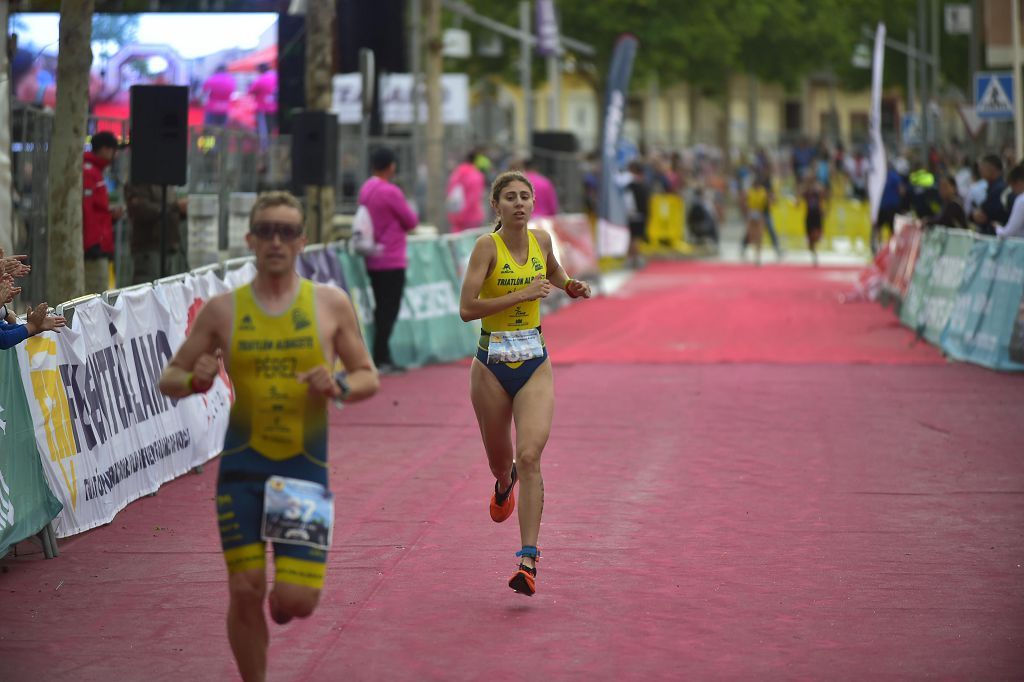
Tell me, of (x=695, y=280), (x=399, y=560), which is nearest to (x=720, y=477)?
(x=399, y=560)

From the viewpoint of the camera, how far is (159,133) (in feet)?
47.7

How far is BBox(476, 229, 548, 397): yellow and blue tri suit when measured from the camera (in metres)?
8.33

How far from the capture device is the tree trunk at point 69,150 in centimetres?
1275

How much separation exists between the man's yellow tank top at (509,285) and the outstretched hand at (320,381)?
8.38 feet

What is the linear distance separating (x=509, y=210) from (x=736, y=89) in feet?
345

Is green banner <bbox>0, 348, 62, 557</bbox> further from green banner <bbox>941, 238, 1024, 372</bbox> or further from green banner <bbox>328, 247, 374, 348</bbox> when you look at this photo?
green banner <bbox>941, 238, 1024, 372</bbox>

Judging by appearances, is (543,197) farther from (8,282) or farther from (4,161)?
(8,282)

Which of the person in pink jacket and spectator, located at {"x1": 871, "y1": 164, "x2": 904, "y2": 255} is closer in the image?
the person in pink jacket

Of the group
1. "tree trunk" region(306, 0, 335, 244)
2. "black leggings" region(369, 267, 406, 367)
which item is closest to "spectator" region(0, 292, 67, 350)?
"black leggings" region(369, 267, 406, 367)

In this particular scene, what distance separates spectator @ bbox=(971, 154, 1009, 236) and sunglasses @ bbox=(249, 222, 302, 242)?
580 inches

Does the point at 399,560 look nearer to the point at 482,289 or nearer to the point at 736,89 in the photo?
the point at 482,289

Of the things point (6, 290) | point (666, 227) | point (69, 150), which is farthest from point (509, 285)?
point (666, 227)

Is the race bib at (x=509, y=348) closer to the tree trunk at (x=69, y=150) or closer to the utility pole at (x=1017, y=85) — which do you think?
the tree trunk at (x=69, y=150)

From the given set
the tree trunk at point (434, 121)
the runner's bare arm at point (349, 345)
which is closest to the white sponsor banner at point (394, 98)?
the tree trunk at point (434, 121)
